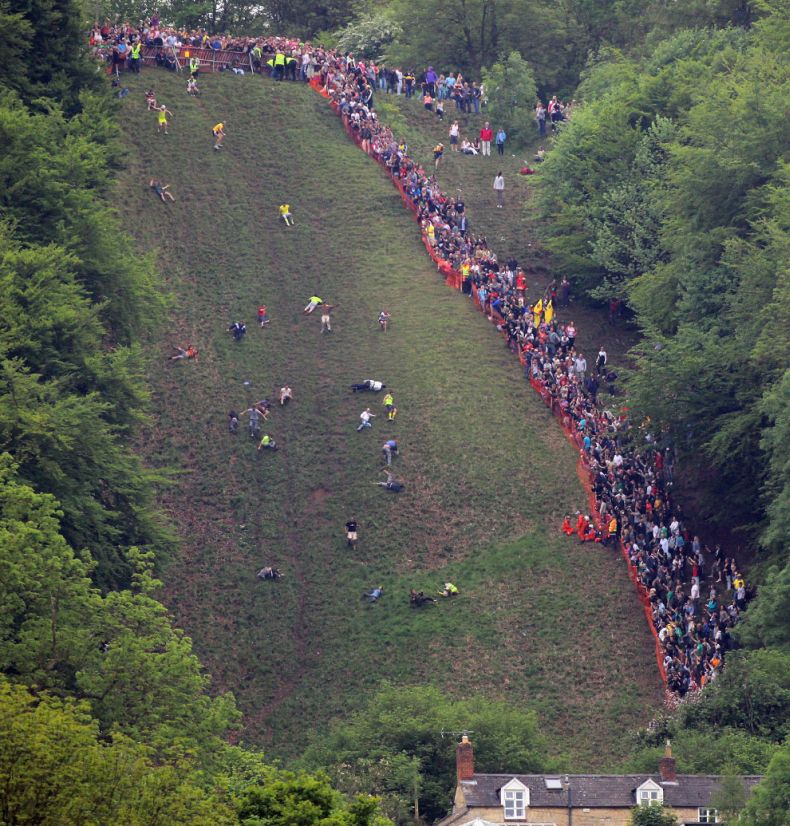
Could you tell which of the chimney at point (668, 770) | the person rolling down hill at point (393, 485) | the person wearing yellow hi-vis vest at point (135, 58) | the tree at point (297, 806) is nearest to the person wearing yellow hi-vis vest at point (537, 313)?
the person rolling down hill at point (393, 485)

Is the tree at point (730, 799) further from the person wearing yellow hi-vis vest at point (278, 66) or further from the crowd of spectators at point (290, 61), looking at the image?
the person wearing yellow hi-vis vest at point (278, 66)

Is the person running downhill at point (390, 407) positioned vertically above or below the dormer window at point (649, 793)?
above

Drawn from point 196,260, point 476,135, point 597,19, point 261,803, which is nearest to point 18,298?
point 196,260

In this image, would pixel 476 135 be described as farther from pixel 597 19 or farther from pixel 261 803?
pixel 261 803

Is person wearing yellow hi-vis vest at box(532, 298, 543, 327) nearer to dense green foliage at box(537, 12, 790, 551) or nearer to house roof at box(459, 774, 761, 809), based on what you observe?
dense green foliage at box(537, 12, 790, 551)

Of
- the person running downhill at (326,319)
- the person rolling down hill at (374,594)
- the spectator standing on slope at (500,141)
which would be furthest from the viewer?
the spectator standing on slope at (500,141)
